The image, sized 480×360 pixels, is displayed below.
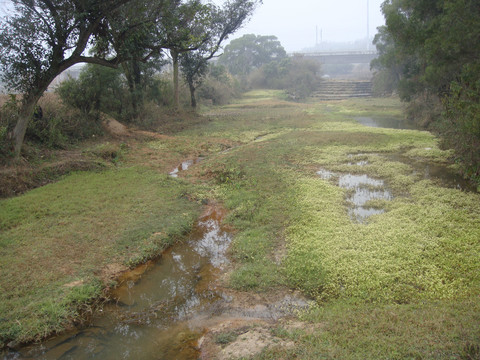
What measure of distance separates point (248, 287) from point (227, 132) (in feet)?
38.4

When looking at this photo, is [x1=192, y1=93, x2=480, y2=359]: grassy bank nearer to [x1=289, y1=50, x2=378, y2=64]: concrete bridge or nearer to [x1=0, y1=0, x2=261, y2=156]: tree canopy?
[x1=0, y1=0, x2=261, y2=156]: tree canopy

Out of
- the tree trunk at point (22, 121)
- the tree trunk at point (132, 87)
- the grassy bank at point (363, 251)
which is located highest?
the tree trunk at point (132, 87)

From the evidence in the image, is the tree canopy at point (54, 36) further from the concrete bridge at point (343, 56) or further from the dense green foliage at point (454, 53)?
the concrete bridge at point (343, 56)

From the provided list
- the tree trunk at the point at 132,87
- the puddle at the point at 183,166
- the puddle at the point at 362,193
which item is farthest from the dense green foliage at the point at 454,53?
the tree trunk at the point at 132,87

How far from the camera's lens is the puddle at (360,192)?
6.54 metres

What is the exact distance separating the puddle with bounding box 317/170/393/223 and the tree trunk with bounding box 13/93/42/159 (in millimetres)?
7749

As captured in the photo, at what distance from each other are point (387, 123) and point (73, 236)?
16.4m

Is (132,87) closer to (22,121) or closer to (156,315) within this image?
(22,121)

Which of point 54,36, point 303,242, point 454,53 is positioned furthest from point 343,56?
point 303,242

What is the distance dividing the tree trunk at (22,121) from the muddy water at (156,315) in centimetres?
580

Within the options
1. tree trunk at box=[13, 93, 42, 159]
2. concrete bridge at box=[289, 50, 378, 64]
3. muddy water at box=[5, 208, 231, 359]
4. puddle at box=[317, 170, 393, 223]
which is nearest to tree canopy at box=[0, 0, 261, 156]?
tree trunk at box=[13, 93, 42, 159]

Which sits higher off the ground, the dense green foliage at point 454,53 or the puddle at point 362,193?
the dense green foliage at point 454,53

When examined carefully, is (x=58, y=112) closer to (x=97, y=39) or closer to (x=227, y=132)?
(x=97, y=39)

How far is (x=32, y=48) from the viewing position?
9.09 metres
